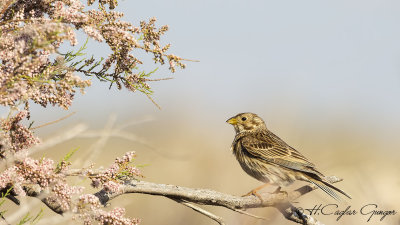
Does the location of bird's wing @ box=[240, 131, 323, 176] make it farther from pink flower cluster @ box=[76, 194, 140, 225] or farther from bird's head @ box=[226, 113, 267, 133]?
pink flower cluster @ box=[76, 194, 140, 225]

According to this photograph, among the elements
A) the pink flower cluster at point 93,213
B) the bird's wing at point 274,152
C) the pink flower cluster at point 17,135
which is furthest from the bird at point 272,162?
the pink flower cluster at point 17,135

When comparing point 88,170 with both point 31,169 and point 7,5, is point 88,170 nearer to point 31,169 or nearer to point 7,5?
point 31,169

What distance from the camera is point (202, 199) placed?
568 cm

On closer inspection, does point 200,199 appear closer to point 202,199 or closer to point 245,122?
point 202,199

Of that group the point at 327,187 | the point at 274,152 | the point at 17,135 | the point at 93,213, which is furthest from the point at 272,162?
the point at 17,135

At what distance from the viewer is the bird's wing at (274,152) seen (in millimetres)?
7785

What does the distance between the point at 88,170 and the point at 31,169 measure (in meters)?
0.48

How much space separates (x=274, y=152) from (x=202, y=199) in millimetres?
2772

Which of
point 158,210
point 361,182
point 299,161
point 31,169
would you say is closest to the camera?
point 31,169

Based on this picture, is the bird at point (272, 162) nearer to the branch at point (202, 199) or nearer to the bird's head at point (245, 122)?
the bird's head at point (245, 122)

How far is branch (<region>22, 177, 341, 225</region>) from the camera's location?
5441 millimetres

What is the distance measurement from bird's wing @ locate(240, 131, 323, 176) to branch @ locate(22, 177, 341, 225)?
125cm

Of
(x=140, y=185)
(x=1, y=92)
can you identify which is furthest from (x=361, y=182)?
(x=1, y=92)

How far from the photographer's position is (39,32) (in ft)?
13.8
